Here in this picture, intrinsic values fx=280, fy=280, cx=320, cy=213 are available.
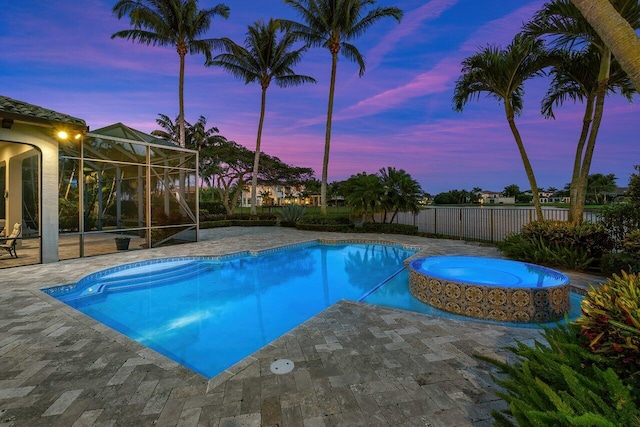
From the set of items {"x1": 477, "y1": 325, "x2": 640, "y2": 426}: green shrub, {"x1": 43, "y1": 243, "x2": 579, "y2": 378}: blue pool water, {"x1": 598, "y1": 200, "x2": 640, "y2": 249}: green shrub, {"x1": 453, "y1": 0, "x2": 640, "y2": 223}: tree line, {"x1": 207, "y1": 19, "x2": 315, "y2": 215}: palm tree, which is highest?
{"x1": 207, "y1": 19, "x2": 315, "y2": 215}: palm tree

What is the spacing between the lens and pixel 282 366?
268 centimetres

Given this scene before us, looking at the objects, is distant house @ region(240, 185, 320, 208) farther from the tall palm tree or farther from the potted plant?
the tall palm tree

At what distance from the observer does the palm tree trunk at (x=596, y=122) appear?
616cm

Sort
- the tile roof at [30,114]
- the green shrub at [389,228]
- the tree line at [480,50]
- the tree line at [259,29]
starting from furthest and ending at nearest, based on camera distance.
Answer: the tree line at [259,29] < the green shrub at [389,228] < the tree line at [480,50] < the tile roof at [30,114]

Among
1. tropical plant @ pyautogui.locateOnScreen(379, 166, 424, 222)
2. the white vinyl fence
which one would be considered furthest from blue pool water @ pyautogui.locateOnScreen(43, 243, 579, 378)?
tropical plant @ pyautogui.locateOnScreen(379, 166, 424, 222)

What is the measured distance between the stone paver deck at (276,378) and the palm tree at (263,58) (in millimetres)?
16580

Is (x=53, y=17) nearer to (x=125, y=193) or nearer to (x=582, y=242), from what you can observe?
(x=125, y=193)

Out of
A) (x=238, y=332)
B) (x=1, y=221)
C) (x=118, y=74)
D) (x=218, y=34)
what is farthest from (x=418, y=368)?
(x=218, y=34)

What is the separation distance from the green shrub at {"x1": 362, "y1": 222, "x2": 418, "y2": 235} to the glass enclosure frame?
7924 mm

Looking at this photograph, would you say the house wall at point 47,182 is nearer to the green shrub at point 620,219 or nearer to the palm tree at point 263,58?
the palm tree at point 263,58

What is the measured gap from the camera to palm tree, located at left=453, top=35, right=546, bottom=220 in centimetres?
748

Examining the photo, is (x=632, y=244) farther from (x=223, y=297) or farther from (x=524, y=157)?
(x=223, y=297)

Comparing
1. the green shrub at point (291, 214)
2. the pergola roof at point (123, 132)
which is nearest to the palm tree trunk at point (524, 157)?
the green shrub at point (291, 214)

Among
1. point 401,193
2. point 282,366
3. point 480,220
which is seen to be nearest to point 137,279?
point 282,366
